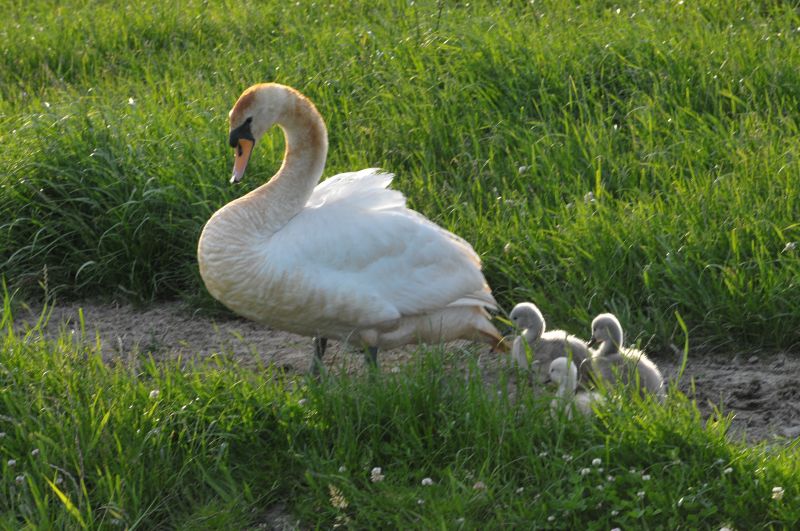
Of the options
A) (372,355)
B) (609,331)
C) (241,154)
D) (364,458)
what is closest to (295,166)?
(241,154)

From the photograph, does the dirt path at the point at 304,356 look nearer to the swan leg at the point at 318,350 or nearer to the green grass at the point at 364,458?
the swan leg at the point at 318,350

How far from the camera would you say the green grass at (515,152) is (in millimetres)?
5309

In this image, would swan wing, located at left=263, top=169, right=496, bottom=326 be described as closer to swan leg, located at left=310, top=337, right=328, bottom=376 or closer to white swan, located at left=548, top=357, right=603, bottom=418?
swan leg, located at left=310, top=337, right=328, bottom=376

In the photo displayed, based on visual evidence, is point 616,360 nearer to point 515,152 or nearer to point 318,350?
point 318,350

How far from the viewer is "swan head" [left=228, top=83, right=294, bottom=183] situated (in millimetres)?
5082

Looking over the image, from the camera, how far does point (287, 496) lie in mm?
4055

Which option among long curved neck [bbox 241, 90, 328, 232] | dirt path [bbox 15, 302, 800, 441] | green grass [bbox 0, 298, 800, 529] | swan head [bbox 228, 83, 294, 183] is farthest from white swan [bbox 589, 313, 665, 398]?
swan head [bbox 228, 83, 294, 183]

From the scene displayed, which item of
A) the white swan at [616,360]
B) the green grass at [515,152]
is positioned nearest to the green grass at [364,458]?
the white swan at [616,360]

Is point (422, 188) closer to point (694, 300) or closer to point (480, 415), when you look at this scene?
point (694, 300)

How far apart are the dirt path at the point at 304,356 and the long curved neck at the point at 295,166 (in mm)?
523

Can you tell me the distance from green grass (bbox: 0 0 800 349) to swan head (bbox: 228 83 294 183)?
0.79m

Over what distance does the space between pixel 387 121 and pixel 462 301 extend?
6.06 ft

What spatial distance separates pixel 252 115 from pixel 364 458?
1.72 meters

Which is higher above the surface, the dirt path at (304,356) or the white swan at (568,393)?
the white swan at (568,393)
